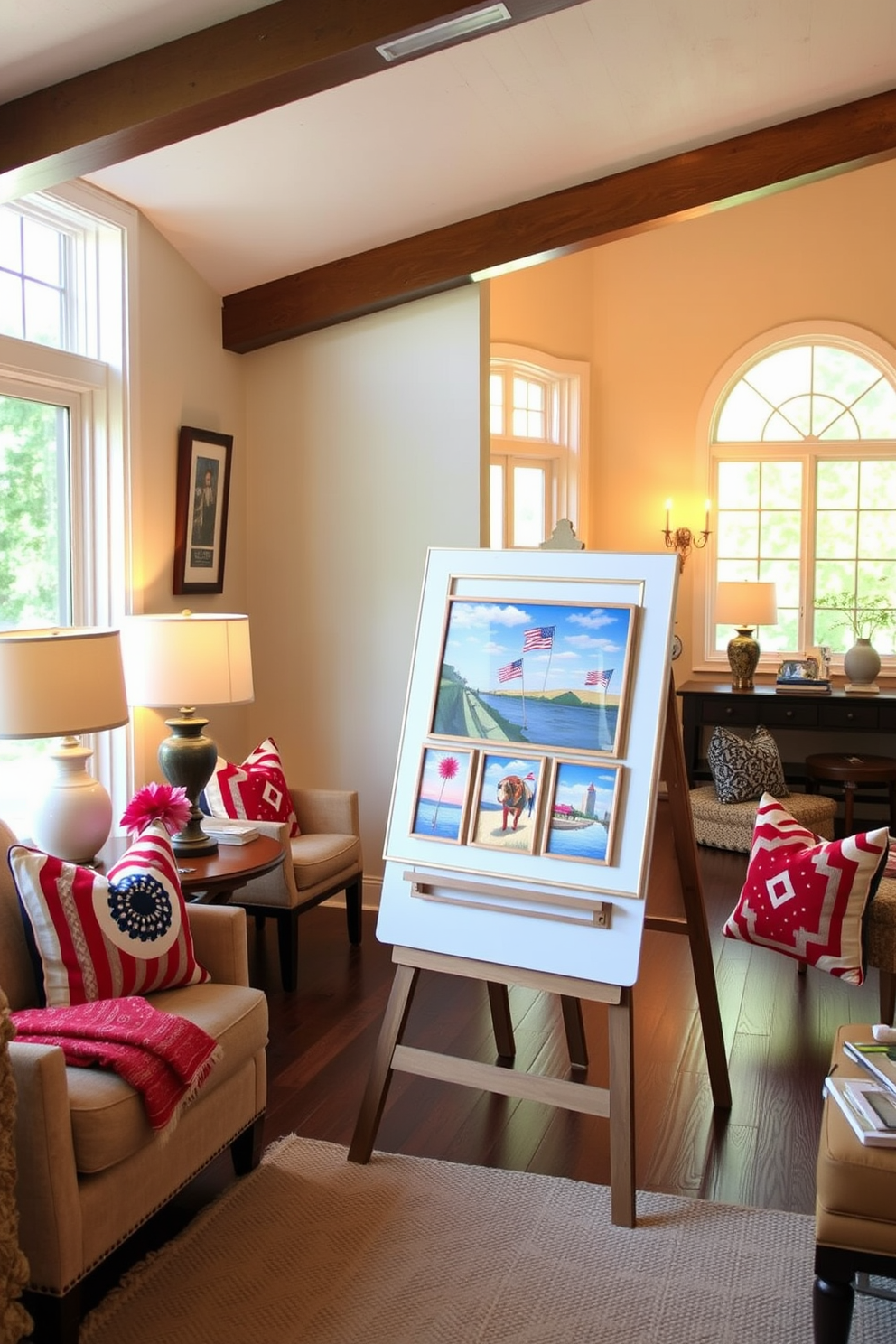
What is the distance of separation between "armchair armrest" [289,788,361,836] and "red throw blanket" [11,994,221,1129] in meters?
2.14

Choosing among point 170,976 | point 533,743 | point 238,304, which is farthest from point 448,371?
point 170,976

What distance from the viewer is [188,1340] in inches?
89.4

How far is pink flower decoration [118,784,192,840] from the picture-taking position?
333 cm

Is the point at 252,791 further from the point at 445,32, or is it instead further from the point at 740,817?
the point at 740,817

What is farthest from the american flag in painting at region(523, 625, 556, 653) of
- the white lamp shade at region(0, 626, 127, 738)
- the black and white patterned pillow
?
the black and white patterned pillow

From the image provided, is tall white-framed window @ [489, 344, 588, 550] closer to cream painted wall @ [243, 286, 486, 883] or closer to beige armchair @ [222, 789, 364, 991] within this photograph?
cream painted wall @ [243, 286, 486, 883]

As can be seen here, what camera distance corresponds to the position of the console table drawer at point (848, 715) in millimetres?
6496

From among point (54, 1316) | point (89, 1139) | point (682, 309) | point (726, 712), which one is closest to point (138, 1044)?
point (89, 1139)

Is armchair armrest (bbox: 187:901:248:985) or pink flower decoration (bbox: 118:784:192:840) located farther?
pink flower decoration (bbox: 118:784:192:840)

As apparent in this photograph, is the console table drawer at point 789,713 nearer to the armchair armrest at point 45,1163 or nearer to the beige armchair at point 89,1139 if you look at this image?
the beige armchair at point 89,1139

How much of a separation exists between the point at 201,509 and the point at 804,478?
13.6ft

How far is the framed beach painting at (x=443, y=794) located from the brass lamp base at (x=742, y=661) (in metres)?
4.22

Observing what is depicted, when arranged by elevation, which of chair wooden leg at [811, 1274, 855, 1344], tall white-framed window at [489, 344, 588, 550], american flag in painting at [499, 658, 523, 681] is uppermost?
tall white-framed window at [489, 344, 588, 550]

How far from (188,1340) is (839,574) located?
608 centimetres
